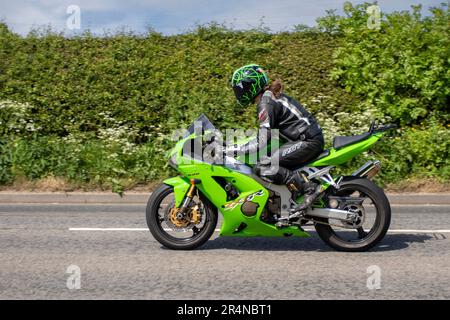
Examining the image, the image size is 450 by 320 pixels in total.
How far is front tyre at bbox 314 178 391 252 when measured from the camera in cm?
713

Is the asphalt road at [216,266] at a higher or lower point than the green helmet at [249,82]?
lower

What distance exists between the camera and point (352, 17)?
15.6 m

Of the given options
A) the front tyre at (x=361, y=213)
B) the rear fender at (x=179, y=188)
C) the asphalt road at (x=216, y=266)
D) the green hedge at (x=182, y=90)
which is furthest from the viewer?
the green hedge at (x=182, y=90)

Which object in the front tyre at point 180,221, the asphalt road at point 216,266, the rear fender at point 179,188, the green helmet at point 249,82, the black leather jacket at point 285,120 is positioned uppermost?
the green helmet at point 249,82

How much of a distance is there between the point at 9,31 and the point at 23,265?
11848mm

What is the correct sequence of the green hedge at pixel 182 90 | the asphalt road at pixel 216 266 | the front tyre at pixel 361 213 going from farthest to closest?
the green hedge at pixel 182 90
the front tyre at pixel 361 213
the asphalt road at pixel 216 266

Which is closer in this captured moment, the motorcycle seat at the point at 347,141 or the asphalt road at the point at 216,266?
the asphalt road at the point at 216,266

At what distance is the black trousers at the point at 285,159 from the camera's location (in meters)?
7.16

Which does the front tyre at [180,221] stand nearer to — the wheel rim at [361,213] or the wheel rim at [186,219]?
the wheel rim at [186,219]

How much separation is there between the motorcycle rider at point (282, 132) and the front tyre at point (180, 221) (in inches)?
27.2

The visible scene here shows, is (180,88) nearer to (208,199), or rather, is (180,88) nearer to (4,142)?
(4,142)

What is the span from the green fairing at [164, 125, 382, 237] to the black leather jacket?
30cm

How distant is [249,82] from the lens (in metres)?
7.22

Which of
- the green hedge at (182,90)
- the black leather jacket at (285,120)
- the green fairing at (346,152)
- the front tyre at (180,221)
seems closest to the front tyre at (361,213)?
the green fairing at (346,152)
